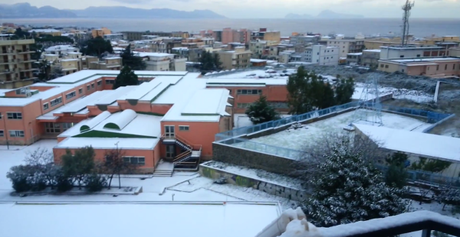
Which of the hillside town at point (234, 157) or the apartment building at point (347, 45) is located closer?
the hillside town at point (234, 157)

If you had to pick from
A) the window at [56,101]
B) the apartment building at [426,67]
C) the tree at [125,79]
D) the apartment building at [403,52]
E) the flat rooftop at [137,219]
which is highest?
the apartment building at [403,52]

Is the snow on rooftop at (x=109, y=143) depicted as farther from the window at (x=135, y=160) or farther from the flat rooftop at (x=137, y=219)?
the flat rooftop at (x=137, y=219)

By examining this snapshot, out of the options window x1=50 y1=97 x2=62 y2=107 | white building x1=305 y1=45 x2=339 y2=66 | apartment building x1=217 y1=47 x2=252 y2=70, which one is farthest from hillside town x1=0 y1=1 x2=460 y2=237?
white building x1=305 y1=45 x2=339 y2=66

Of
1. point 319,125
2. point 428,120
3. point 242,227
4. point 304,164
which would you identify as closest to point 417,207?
point 304,164

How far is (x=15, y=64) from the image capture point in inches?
1178

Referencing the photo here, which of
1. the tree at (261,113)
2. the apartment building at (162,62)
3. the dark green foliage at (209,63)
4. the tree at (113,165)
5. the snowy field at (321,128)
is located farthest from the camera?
the dark green foliage at (209,63)

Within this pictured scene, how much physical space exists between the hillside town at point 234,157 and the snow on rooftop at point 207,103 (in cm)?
9

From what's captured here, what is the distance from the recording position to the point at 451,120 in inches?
598

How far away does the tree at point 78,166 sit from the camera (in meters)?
11.4

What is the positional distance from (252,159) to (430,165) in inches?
210

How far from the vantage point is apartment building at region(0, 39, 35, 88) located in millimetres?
29016

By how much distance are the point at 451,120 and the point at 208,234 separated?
43.1ft

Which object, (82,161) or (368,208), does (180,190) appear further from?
(368,208)

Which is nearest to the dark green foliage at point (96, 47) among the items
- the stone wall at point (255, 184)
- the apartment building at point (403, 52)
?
the apartment building at point (403, 52)
